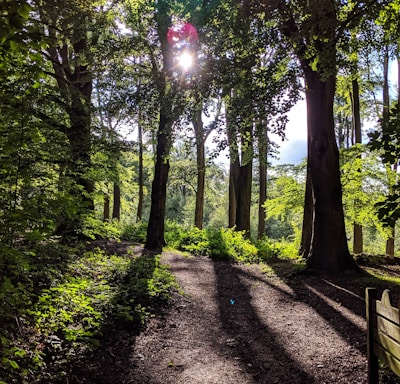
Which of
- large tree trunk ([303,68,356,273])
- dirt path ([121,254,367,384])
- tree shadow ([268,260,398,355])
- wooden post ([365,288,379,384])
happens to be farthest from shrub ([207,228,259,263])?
wooden post ([365,288,379,384])

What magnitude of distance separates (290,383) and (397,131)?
282cm

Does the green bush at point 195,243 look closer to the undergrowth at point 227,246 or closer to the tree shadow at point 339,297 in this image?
the undergrowth at point 227,246

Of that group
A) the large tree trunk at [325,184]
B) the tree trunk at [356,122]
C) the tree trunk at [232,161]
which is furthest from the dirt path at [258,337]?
the tree trunk at [356,122]

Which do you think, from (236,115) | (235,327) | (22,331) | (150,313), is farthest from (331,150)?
(22,331)

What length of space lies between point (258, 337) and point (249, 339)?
15 centimetres

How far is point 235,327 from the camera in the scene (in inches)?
218

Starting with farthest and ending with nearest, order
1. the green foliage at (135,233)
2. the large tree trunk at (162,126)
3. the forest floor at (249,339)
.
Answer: the green foliage at (135,233)
the large tree trunk at (162,126)
the forest floor at (249,339)

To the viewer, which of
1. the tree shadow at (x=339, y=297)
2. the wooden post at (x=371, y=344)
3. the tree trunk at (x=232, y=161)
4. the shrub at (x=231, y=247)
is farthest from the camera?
the shrub at (x=231, y=247)

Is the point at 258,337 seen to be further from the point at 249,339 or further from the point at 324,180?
the point at 324,180

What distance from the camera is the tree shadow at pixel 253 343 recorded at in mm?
3864

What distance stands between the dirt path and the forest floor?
1 centimetres

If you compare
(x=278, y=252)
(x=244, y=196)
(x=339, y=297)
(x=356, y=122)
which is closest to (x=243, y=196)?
(x=244, y=196)

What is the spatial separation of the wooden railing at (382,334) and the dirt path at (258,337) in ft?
2.38

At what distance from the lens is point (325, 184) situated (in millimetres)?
8477
